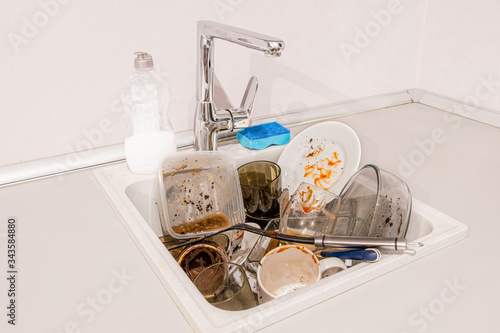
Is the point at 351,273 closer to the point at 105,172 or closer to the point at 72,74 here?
the point at 105,172

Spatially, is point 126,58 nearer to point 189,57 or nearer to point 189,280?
point 189,57

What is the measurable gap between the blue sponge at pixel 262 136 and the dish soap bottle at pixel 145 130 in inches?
7.6

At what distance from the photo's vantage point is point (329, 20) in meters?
1.17

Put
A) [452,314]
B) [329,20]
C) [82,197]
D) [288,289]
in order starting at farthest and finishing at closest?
[329,20]
[82,197]
[288,289]
[452,314]

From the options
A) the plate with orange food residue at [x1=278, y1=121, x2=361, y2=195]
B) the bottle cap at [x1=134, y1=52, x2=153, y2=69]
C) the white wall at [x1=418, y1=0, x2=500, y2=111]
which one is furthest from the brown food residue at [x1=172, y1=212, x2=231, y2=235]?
the white wall at [x1=418, y1=0, x2=500, y2=111]

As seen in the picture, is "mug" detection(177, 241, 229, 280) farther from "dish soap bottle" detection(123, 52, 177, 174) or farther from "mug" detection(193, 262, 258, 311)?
"dish soap bottle" detection(123, 52, 177, 174)

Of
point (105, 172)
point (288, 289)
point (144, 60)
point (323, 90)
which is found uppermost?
point (144, 60)

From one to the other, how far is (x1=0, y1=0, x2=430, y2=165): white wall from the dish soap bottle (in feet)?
0.21

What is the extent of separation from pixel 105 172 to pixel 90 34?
302 mm

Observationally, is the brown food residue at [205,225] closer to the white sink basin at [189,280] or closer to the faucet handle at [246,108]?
the white sink basin at [189,280]

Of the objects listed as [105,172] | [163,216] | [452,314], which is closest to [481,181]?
[452,314]

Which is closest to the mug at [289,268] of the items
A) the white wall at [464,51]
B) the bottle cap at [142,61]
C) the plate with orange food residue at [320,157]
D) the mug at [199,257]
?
the mug at [199,257]

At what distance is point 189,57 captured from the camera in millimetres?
987

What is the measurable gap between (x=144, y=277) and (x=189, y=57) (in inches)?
22.5
